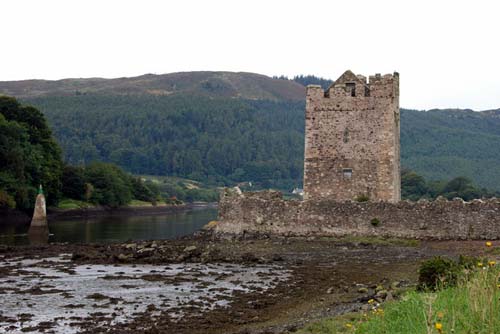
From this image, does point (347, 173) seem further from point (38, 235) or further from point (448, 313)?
point (448, 313)

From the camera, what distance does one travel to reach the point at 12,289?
21781 mm

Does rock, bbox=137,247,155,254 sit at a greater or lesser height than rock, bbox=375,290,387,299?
lesser

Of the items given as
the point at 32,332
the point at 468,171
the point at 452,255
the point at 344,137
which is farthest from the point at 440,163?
the point at 32,332

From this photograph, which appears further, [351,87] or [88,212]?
[88,212]

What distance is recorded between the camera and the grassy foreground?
959cm

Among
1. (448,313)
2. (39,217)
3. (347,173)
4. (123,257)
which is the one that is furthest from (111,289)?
(39,217)

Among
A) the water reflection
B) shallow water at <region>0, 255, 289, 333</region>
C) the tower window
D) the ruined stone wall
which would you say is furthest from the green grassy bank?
the water reflection

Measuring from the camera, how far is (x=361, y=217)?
107 ft

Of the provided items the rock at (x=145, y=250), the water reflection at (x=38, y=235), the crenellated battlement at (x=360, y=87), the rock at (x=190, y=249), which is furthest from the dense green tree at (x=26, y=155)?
the crenellated battlement at (x=360, y=87)

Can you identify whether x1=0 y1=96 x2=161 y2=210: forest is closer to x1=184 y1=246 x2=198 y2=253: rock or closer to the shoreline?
the shoreline

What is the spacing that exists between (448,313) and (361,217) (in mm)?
22018

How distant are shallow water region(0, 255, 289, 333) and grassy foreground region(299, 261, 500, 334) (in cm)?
630

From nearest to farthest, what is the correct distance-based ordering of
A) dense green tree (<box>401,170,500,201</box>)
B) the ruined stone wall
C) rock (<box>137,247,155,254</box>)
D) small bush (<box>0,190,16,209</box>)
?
the ruined stone wall < rock (<box>137,247,155,254</box>) < small bush (<box>0,190,16,209</box>) < dense green tree (<box>401,170,500,201</box>)

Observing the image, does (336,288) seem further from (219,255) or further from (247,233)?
(247,233)
